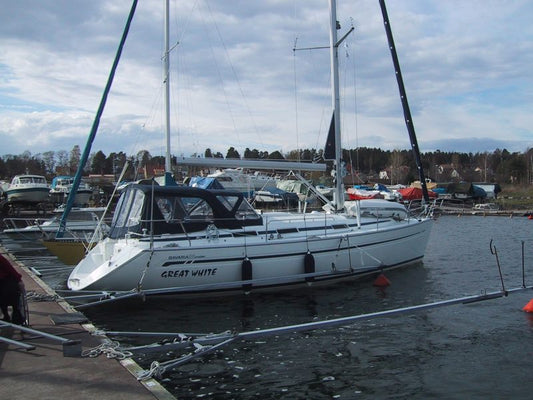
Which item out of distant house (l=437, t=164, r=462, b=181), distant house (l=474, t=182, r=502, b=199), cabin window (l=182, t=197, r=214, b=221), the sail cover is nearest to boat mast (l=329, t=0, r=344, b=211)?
the sail cover

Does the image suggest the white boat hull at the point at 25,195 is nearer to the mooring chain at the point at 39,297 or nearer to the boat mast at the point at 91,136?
the boat mast at the point at 91,136

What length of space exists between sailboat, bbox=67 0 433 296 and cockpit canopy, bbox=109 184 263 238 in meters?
0.03

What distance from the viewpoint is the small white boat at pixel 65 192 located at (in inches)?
1758

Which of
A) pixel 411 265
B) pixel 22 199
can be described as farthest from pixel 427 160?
pixel 411 265

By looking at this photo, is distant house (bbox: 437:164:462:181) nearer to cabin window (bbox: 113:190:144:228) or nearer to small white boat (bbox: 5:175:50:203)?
small white boat (bbox: 5:175:50:203)

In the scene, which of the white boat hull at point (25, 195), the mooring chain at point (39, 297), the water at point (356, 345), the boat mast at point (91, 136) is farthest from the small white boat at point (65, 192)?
the mooring chain at point (39, 297)

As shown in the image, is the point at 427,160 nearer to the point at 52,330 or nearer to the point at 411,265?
the point at 411,265

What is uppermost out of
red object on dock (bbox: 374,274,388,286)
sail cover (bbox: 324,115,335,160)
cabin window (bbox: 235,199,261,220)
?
sail cover (bbox: 324,115,335,160)

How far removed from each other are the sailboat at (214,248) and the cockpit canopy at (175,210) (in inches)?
1.0

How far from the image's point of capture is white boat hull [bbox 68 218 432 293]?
37.6 feet

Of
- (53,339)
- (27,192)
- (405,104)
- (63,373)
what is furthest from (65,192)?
(63,373)

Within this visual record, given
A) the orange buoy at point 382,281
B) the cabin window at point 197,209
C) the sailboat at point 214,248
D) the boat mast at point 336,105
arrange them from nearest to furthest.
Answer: the sailboat at point 214,248
the cabin window at point 197,209
the orange buoy at point 382,281
the boat mast at point 336,105

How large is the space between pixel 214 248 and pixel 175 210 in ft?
5.01

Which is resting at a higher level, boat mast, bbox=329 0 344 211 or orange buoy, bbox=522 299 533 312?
boat mast, bbox=329 0 344 211
